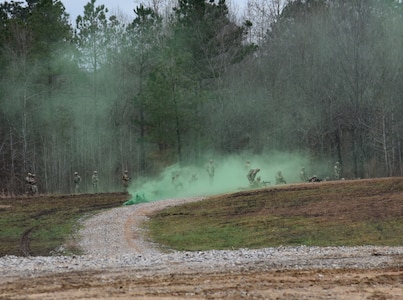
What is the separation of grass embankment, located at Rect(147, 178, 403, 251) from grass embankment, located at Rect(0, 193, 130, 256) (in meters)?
4.08

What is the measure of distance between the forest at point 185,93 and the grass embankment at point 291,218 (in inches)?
807

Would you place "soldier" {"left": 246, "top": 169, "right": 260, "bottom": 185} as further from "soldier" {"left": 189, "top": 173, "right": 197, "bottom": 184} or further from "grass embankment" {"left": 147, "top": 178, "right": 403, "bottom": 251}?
"soldier" {"left": 189, "top": 173, "right": 197, "bottom": 184}

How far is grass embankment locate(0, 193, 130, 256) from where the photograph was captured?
26406 mm

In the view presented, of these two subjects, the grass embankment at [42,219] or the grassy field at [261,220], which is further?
the grass embankment at [42,219]

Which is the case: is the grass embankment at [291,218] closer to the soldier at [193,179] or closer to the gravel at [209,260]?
the gravel at [209,260]

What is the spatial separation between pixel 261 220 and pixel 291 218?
126cm

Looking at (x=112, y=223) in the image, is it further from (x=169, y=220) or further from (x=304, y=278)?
(x=304, y=278)

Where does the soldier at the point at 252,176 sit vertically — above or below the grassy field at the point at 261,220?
above

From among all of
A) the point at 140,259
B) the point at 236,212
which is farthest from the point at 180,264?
the point at 236,212

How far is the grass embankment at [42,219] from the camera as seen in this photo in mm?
26406

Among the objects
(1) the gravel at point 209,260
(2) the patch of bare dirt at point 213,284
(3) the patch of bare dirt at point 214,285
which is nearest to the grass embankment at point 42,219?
(1) the gravel at point 209,260

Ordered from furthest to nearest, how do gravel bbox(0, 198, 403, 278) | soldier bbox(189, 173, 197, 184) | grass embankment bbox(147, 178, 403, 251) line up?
soldier bbox(189, 173, 197, 184), grass embankment bbox(147, 178, 403, 251), gravel bbox(0, 198, 403, 278)

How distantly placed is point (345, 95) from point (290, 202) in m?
26.2

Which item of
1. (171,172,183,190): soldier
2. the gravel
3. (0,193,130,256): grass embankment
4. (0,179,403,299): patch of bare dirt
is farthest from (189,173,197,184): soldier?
(0,179,403,299): patch of bare dirt
